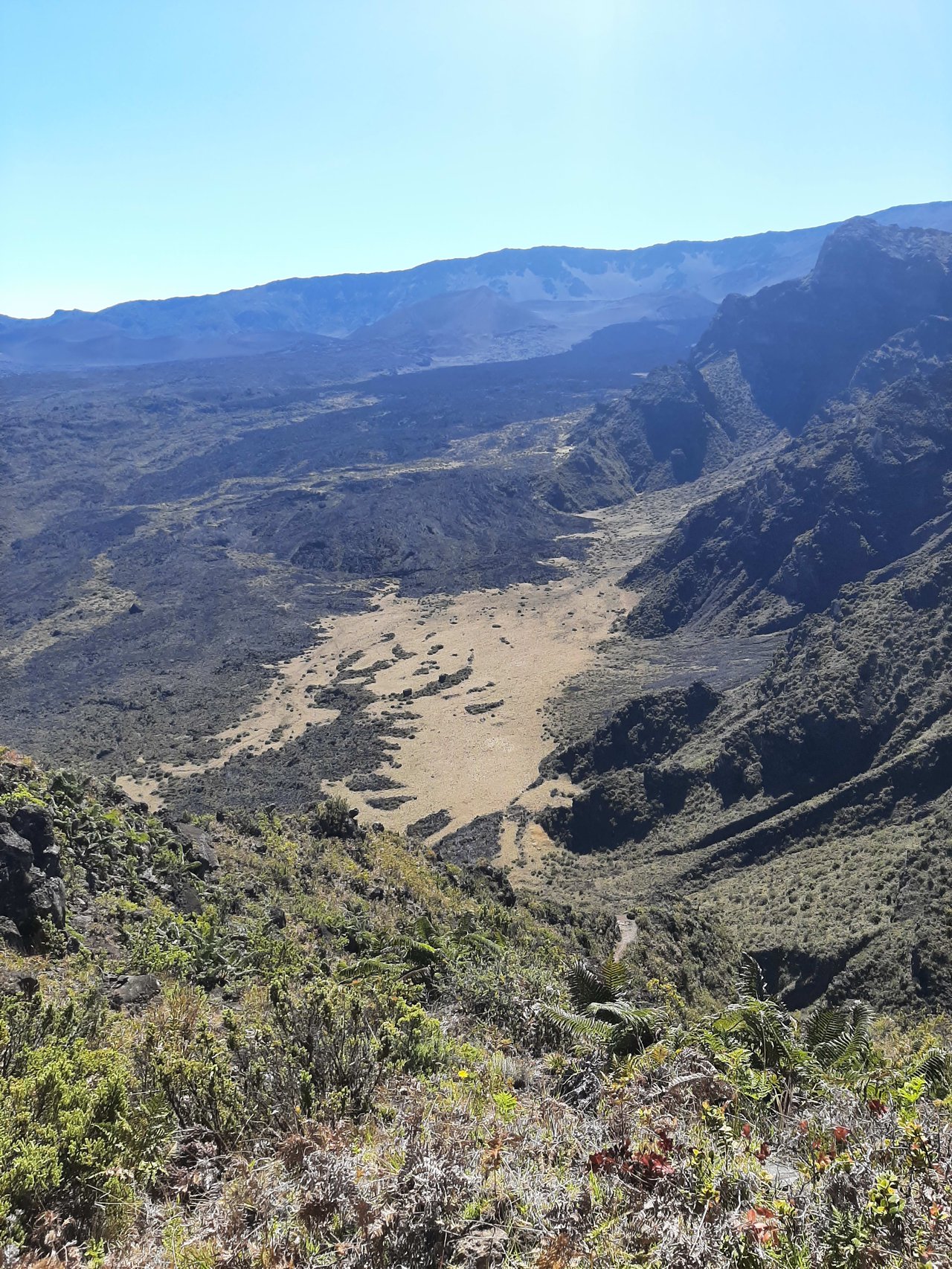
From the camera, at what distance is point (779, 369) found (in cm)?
9212

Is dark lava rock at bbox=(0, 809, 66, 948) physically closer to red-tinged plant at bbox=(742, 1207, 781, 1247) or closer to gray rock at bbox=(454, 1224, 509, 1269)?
gray rock at bbox=(454, 1224, 509, 1269)

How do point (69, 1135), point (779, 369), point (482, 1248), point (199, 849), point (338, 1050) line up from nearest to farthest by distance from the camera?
point (482, 1248), point (69, 1135), point (338, 1050), point (199, 849), point (779, 369)

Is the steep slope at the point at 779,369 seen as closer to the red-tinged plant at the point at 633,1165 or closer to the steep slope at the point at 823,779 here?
the steep slope at the point at 823,779

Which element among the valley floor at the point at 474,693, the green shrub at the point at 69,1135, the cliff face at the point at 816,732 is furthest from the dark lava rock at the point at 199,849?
the valley floor at the point at 474,693

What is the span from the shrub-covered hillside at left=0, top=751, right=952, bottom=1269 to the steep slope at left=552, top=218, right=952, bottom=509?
7190cm

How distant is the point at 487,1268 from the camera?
2.74 meters

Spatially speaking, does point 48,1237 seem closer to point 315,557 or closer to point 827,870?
point 827,870

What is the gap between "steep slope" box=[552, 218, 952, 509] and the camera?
8144cm

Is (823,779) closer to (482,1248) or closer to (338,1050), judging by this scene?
(338,1050)

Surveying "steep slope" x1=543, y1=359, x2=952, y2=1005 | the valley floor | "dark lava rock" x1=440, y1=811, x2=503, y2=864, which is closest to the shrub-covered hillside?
"steep slope" x1=543, y1=359, x2=952, y2=1005

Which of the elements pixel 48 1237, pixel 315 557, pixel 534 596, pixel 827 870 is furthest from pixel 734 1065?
pixel 315 557

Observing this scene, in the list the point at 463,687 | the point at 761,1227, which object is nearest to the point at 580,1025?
the point at 761,1227

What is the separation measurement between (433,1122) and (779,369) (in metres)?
102

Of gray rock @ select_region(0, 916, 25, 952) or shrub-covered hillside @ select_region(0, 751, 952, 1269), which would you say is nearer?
shrub-covered hillside @ select_region(0, 751, 952, 1269)
